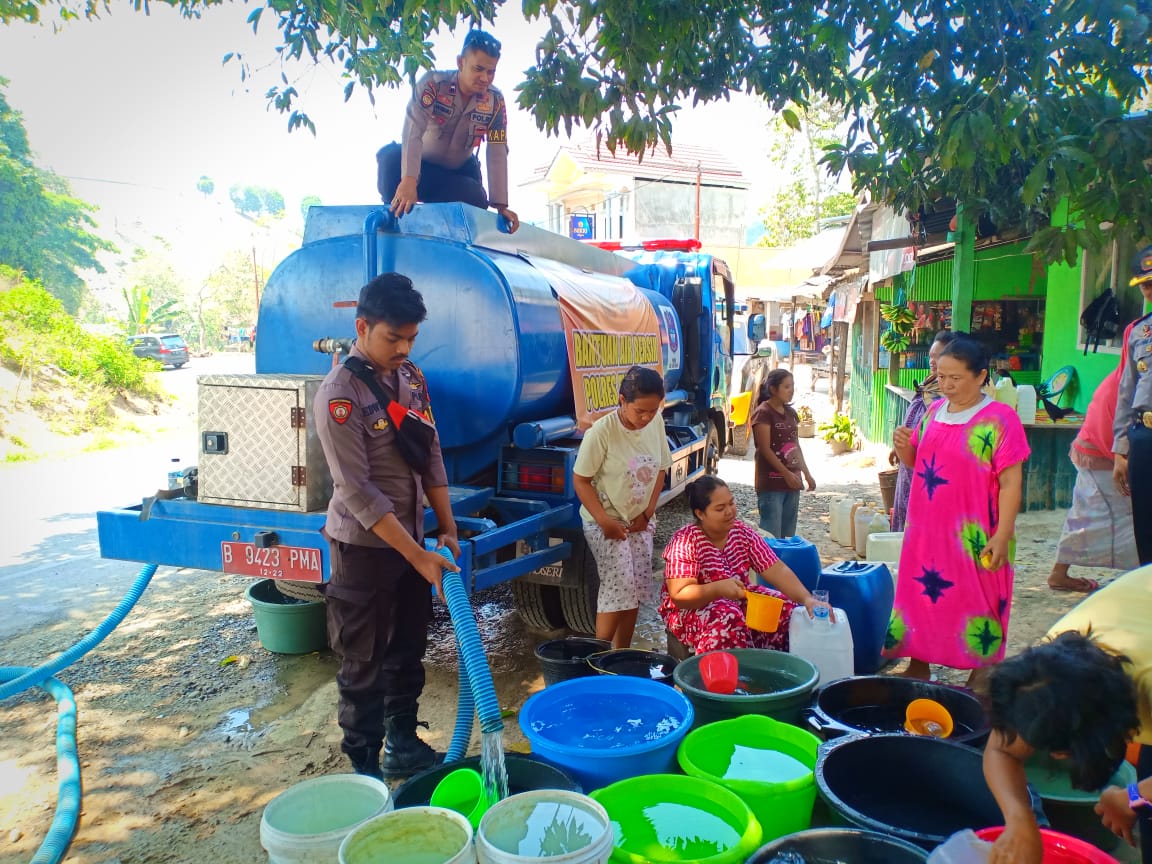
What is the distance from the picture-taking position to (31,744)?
348 centimetres

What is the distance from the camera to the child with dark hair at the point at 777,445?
506 cm

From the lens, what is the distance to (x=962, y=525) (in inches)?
128

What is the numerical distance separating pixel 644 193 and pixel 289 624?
30070mm

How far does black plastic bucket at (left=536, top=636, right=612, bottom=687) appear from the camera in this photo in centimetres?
324

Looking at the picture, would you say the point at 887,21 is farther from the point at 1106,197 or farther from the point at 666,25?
the point at 1106,197

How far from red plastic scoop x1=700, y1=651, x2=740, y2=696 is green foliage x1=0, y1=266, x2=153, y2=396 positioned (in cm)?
1579

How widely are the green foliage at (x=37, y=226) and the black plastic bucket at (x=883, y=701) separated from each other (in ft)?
129

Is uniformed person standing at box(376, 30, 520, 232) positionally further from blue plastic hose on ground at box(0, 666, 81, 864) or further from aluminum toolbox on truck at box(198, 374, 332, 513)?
blue plastic hose on ground at box(0, 666, 81, 864)

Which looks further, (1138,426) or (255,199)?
(255,199)

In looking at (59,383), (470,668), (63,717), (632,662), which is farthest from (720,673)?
(59,383)

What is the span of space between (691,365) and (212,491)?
484 centimetres

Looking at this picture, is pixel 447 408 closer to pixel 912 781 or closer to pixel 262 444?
pixel 262 444

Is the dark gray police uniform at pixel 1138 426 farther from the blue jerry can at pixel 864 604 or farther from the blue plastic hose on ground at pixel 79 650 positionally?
the blue plastic hose on ground at pixel 79 650

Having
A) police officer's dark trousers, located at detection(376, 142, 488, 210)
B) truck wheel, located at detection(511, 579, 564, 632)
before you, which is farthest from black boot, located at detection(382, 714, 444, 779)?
police officer's dark trousers, located at detection(376, 142, 488, 210)
